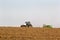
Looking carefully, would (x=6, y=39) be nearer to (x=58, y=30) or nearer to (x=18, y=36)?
(x=18, y=36)

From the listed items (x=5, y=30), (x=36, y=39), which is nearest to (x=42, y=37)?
(x=36, y=39)

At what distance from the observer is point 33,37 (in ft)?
1.71

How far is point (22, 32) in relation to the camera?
55 cm

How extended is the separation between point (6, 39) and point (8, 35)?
3 cm

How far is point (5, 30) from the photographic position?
1.80 feet

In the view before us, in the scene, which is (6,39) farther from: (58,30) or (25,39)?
(58,30)

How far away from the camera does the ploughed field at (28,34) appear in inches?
20.2

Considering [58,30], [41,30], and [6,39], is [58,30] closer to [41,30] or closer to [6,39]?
[41,30]

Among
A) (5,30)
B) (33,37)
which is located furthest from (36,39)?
(5,30)

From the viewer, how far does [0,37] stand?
510 millimetres

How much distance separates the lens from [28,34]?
0.54m

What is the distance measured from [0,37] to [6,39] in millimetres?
25

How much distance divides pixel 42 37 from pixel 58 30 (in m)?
0.08

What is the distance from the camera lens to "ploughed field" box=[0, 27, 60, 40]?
0.51m
